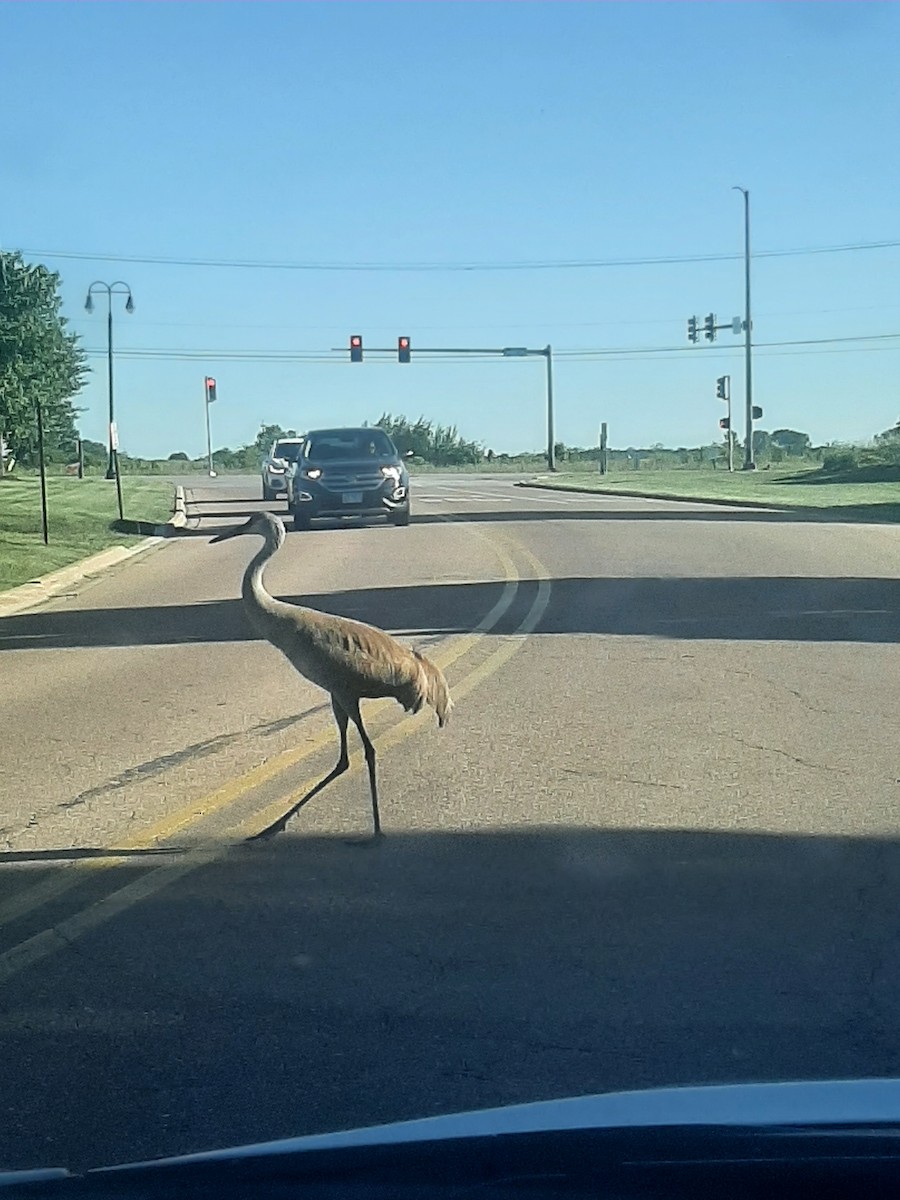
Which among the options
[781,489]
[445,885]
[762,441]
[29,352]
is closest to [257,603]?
[445,885]

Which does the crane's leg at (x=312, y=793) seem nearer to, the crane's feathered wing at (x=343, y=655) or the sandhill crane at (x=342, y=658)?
the sandhill crane at (x=342, y=658)

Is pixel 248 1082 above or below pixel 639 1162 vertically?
below

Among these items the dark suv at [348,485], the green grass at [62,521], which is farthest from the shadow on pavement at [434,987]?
the dark suv at [348,485]

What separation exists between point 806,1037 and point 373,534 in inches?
943

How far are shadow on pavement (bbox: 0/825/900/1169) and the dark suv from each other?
23544mm

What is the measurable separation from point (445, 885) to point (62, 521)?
86.7ft

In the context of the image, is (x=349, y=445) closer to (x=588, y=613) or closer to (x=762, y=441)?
(x=588, y=613)

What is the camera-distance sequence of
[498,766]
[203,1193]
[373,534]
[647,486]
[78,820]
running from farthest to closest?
[647,486] < [373,534] < [498,766] < [78,820] < [203,1193]

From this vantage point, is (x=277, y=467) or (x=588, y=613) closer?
(x=588, y=613)

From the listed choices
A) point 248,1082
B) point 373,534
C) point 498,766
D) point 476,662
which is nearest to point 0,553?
point 373,534

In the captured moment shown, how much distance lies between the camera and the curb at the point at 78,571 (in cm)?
1844

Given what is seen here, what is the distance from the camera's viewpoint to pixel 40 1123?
13.8 ft

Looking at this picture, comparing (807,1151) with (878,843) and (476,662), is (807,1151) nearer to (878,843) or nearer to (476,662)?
(878,843)

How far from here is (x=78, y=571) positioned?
866 inches
